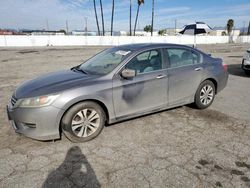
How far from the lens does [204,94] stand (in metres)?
4.88

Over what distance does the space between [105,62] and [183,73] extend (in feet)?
5.11

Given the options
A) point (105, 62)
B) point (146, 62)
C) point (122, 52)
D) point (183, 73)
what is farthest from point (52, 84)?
point (183, 73)

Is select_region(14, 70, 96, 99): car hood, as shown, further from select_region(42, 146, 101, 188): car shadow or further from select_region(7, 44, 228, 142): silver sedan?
select_region(42, 146, 101, 188): car shadow

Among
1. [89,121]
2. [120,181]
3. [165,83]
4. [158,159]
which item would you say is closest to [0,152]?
[89,121]

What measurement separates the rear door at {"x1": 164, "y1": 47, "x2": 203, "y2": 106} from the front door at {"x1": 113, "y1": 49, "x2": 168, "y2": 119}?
18cm

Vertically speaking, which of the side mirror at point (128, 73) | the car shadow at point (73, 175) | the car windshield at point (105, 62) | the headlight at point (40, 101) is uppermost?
the car windshield at point (105, 62)

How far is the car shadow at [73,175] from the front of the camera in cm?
258

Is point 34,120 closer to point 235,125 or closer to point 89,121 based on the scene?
point 89,121

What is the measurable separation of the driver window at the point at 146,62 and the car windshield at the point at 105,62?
21 cm

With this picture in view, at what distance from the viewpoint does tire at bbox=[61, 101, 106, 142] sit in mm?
3336

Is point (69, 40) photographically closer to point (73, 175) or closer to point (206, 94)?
point (206, 94)

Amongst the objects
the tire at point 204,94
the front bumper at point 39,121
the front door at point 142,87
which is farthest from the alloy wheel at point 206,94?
the front bumper at point 39,121

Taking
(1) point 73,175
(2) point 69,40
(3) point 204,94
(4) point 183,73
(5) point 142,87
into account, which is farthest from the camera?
(2) point 69,40

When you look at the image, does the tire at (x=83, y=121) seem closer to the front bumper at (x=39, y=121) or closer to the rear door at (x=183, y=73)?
the front bumper at (x=39, y=121)
